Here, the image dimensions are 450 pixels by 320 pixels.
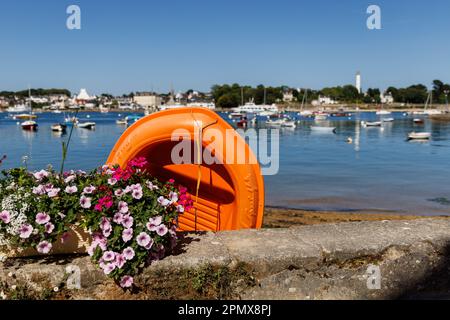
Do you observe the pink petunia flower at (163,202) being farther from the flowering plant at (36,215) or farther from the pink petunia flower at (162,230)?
the flowering plant at (36,215)

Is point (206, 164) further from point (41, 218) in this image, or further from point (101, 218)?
point (41, 218)

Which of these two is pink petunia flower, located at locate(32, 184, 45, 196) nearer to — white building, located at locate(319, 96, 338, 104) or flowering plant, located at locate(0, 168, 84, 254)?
flowering plant, located at locate(0, 168, 84, 254)

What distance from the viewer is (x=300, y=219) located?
9906mm

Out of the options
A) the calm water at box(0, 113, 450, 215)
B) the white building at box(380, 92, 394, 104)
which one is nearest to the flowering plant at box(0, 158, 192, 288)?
the calm water at box(0, 113, 450, 215)

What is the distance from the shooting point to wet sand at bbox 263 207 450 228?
9555 mm

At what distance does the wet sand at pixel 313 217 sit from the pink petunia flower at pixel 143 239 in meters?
6.58

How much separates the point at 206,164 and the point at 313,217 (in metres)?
6.00

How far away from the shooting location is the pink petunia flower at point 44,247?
2.71 m

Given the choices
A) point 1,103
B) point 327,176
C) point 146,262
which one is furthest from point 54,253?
point 1,103

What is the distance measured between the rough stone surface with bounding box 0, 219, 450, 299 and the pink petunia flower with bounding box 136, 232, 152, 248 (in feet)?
0.59

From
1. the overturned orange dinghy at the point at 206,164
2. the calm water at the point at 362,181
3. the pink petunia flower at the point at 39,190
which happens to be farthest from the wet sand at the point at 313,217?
the pink petunia flower at the point at 39,190

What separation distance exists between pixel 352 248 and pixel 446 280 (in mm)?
697

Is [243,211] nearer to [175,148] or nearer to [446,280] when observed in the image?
[175,148]

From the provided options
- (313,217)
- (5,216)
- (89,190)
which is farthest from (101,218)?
(313,217)
